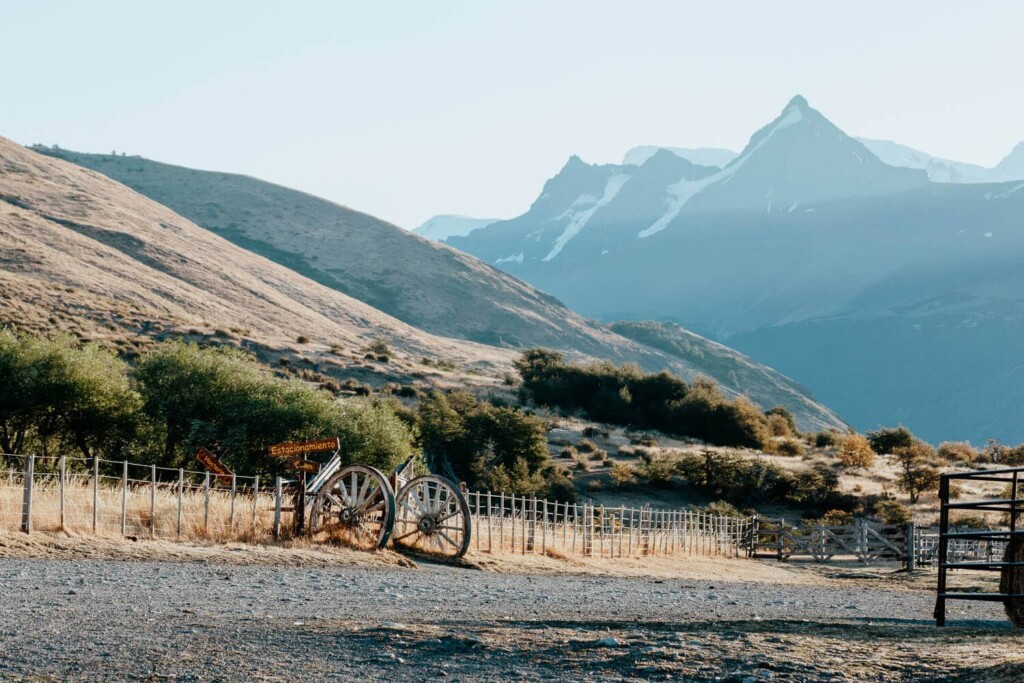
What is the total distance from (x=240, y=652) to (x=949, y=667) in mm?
5677

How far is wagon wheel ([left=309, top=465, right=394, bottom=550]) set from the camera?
25.0 meters

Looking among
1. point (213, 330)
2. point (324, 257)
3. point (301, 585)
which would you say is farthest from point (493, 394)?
point (324, 257)

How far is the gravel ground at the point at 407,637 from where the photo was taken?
30.2 ft

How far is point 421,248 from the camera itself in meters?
168

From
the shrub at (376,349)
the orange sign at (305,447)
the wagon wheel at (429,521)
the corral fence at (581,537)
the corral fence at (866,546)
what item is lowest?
the corral fence at (866,546)

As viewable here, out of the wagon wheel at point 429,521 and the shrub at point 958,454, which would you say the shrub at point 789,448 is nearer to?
the shrub at point 958,454

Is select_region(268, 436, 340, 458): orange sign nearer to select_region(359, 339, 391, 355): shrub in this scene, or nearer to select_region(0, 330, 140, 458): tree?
select_region(0, 330, 140, 458): tree

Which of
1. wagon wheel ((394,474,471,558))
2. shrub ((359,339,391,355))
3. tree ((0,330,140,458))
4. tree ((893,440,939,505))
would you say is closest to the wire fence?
wagon wheel ((394,474,471,558))

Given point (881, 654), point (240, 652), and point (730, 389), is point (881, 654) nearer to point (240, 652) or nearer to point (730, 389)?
point (240, 652)

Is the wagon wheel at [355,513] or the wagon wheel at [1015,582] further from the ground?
the wagon wheel at [1015,582]

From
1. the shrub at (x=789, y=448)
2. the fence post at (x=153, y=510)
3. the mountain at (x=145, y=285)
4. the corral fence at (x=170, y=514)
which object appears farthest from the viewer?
the mountain at (x=145, y=285)

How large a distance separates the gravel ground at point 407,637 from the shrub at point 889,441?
58372mm

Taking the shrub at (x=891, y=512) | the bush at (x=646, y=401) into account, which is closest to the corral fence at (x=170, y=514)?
the shrub at (x=891, y=512)

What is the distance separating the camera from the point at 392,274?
156 m
